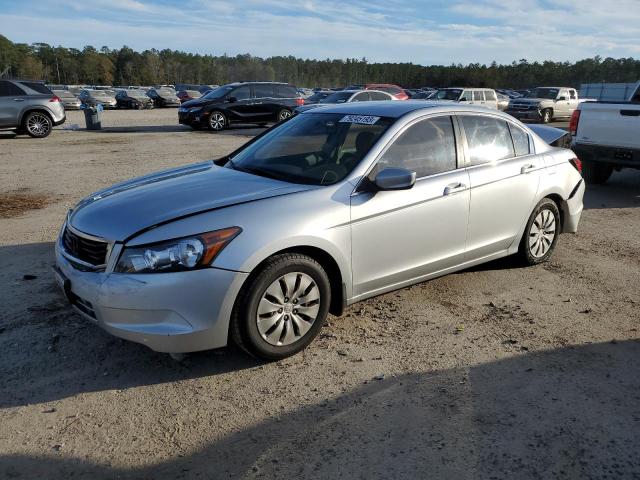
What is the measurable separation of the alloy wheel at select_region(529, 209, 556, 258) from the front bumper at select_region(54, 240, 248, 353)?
325 cm

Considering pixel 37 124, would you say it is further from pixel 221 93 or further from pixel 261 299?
pixel 261 299

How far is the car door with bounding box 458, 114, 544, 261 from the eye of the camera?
473cm

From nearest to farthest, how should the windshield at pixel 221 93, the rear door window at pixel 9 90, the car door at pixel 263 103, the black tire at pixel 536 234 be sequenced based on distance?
the black tire at pixel 536 234 < the rear door window at pixel 9 90 < the windshield at pixel 221 93 < the car door at pixel 263 103

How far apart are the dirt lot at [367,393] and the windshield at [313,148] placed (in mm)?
1161

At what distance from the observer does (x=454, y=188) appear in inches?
176

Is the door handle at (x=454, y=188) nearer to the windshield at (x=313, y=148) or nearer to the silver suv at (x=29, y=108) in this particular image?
the windshield at (x=313, y=148)

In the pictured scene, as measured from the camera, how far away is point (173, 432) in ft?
9.89

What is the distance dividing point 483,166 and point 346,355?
208cm

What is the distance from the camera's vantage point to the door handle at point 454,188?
4430 mm

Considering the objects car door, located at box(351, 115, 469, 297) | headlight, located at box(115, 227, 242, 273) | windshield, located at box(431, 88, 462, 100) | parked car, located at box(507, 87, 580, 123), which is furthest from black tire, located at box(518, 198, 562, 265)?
parked car, located at box(507, 87, 580, 123)

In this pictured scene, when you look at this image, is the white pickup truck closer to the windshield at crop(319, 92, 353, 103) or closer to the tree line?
the windshield at crop(319, 92, 353, 103)

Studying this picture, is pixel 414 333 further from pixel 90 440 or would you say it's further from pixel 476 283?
pixel 90 440

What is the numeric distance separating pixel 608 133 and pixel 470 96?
16.4 m

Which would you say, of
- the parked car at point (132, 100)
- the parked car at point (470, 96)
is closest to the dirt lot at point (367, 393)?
the parked car at point (470, 96)
